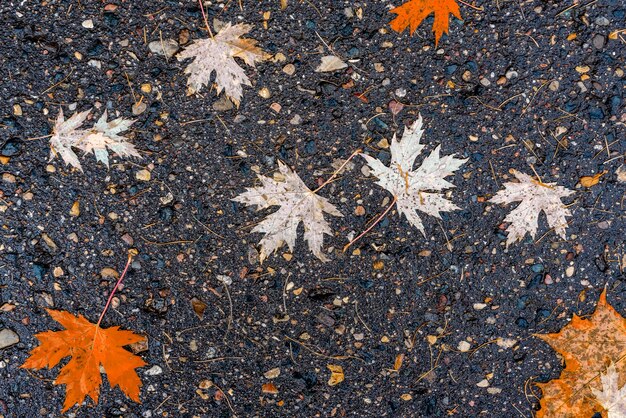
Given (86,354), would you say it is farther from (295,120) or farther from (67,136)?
(295,120)

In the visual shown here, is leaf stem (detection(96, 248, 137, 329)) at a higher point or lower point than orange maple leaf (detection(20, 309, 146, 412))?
higher

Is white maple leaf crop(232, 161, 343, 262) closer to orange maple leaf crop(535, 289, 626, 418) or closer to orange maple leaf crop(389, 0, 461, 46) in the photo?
orange maple leaf crop(389, 0, 461, 46)

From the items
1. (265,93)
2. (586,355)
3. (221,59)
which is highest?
(221,59)

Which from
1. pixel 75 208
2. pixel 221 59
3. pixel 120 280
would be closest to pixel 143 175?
pixel 75 208

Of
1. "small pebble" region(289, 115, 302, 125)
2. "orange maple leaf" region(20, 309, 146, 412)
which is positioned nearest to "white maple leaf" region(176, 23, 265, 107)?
"small pebble" region(289, 115, 302, 125)

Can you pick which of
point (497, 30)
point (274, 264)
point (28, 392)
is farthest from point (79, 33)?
point (497, 30)

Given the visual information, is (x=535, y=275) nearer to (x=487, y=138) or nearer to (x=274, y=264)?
(x=487, y=138)
